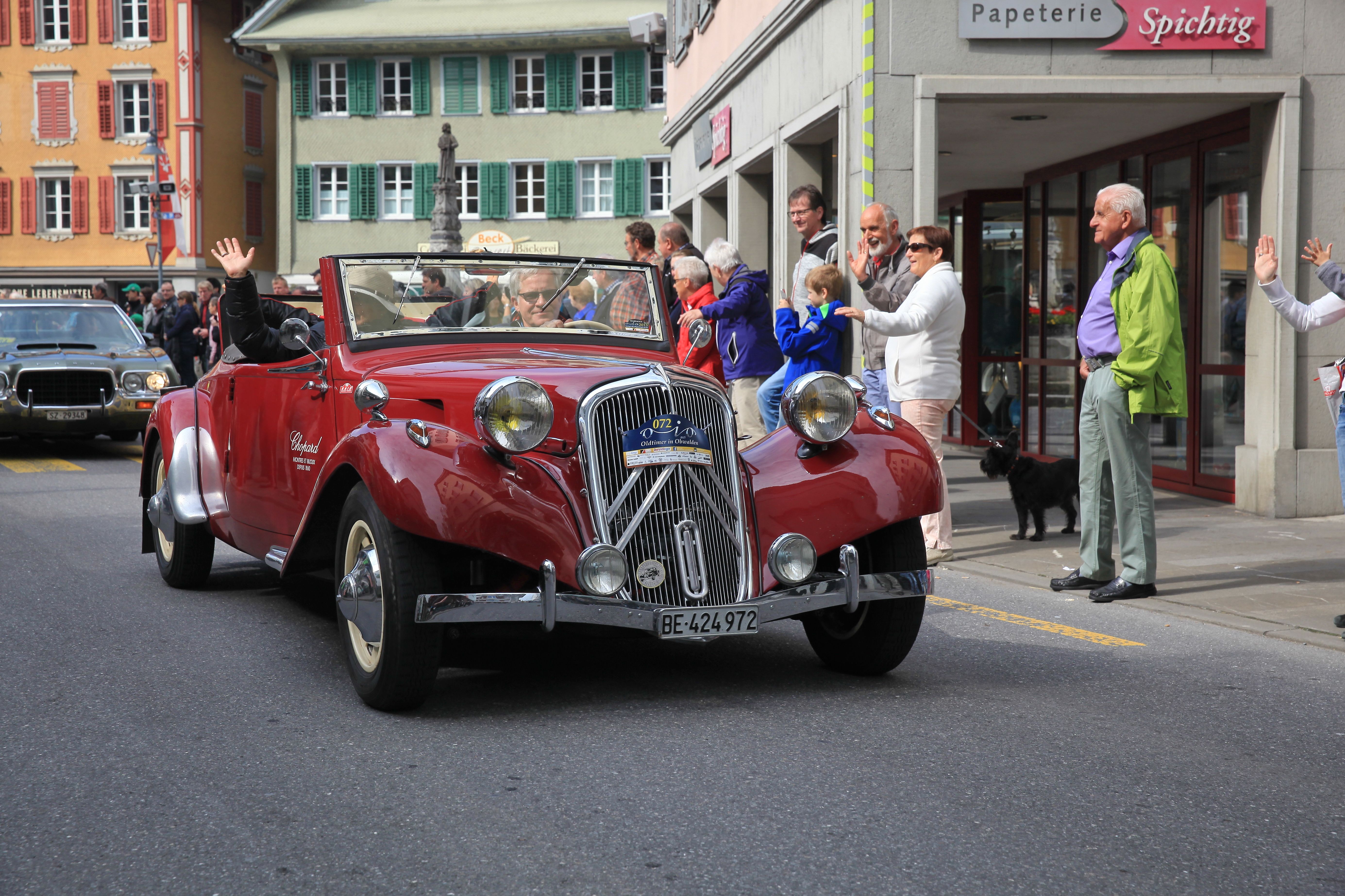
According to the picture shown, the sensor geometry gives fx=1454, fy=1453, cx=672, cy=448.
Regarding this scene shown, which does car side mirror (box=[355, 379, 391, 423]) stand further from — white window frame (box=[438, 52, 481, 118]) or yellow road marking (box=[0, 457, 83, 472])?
white window frame (box=[438, 52, 481, 118])

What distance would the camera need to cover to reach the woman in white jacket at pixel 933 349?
27.4 feet

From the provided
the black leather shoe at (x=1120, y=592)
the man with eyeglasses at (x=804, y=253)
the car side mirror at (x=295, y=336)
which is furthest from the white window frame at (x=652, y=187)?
the car side mirror at (x=295, y=336)

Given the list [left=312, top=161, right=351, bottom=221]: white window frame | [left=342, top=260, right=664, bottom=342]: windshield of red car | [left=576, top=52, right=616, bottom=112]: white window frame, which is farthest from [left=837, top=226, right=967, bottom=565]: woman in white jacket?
[left=312, top=161, right=351, bottom=221]: white window frame

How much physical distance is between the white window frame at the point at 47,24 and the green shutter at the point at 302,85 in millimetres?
7660

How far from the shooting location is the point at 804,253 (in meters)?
9.97

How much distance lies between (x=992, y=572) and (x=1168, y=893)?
5184 mm

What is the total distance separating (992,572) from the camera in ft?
27.3

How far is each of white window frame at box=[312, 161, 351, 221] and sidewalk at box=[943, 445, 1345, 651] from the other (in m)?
35.4

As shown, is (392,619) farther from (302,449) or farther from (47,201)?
(47,201)

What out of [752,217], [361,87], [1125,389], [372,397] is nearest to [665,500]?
[372,397]

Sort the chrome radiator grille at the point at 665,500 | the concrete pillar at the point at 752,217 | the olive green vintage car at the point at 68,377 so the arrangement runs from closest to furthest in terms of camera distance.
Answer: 1. the chrome radiator grille at the point at 665,500
2. the olive green vintage car at the point at 68,377
3. the concrete pillar at the point at 752,217

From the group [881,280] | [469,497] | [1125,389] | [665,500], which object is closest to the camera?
[469,497]

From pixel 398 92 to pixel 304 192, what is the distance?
419cm

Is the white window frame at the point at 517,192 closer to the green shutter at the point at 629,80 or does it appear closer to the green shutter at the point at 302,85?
the green shutter at the point at 629,80
